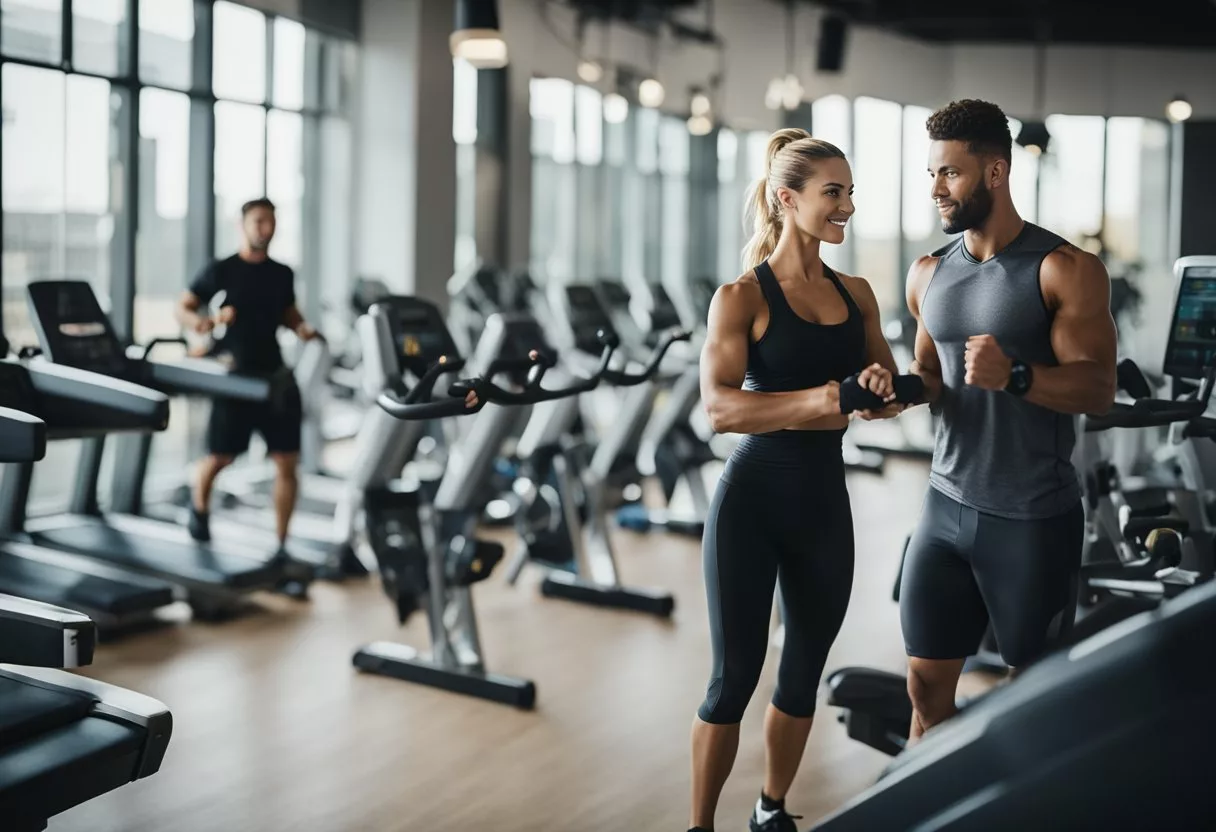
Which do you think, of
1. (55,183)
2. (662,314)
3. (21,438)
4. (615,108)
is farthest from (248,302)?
(615,108)

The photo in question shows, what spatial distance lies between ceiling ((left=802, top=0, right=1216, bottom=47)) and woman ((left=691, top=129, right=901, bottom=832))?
957 centimetres

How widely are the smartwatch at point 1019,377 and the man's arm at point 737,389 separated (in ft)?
1.08

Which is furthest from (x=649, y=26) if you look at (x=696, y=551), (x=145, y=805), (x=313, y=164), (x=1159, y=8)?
(x=145, y=805)

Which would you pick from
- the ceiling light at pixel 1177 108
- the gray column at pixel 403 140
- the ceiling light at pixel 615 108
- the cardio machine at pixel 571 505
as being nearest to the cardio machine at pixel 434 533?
the cardio machine at pixel 571 505

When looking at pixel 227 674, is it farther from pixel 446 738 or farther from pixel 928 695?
pixel 928 695

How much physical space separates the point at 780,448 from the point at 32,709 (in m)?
1.63

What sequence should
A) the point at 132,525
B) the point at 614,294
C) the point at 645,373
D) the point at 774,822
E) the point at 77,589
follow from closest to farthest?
the point at 774,822 → the point at 77,589 → the point at 645,373 → the point at 132,525 → the point at 614,294

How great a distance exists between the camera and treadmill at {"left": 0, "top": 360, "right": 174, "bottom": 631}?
2742 mm

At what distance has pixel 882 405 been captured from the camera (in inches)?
94.9

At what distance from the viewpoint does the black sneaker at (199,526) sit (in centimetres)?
559

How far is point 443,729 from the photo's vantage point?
3.97m

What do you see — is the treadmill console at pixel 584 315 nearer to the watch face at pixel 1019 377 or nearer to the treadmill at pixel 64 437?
the treadmill at pixel 64 437

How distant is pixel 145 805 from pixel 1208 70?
35.3ft

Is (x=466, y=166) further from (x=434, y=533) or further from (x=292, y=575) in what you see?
(x=434, y=533)
